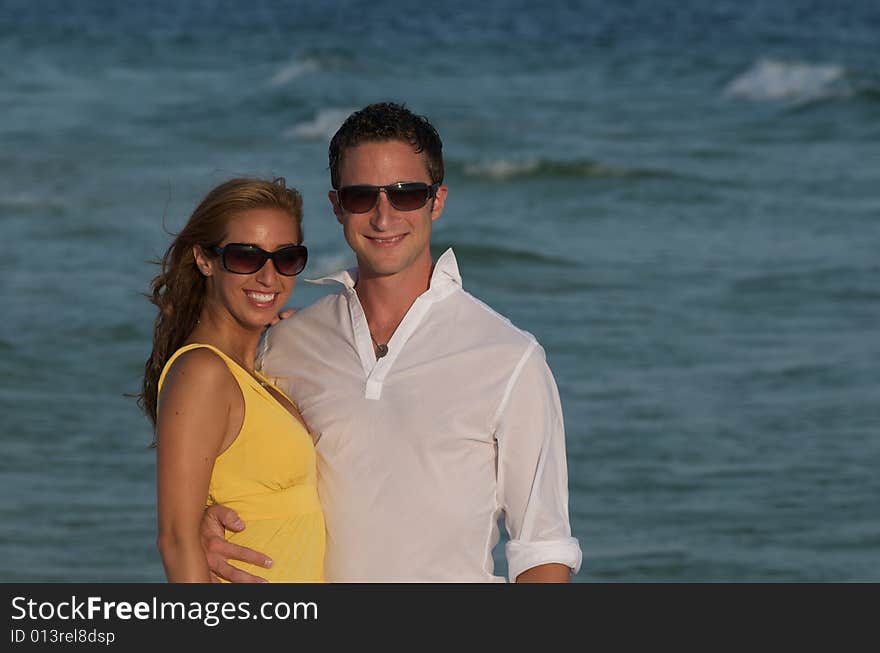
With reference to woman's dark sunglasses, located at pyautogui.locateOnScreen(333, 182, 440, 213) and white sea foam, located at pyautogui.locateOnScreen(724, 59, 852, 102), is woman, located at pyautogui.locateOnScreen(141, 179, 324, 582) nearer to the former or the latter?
woman's dark sunglasses, located at pyautogui.locateOnScreen(333, 182, 440, 213)

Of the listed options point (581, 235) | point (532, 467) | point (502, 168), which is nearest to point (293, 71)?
point (502, 168)

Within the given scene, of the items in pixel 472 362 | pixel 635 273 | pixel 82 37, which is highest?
pixel 82 37

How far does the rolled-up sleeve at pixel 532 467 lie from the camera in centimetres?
Answer: 402

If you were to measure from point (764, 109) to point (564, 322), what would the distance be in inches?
507

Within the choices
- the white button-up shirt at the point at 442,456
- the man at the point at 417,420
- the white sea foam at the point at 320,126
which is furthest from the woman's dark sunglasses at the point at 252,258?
the white sea foam at the point at 320,126

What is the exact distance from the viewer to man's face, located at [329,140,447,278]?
4117 millimetres

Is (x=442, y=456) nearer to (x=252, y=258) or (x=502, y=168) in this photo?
(x=252, y=258)

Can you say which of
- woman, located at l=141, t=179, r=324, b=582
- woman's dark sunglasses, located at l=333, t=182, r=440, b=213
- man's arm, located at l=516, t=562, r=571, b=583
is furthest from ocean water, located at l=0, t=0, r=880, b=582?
man's arm, located at l=516, t=562, r=571, b=583

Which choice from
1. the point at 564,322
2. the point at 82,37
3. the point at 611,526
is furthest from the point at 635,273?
the point at 82,37

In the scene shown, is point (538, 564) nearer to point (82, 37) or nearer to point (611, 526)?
point (611, 526)

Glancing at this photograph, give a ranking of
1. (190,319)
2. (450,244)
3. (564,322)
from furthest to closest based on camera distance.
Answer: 1. (450,244)
2. (564,322)
3. (190,319)

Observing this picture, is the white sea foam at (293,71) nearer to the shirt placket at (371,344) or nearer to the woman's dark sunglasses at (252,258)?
the woman's dark sunglasses at (252,258)

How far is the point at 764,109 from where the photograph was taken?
25453mm

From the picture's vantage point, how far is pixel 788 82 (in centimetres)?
2758
